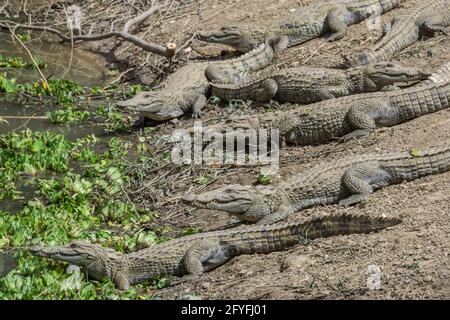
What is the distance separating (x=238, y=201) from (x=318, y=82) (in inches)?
121

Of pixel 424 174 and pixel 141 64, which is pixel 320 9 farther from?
pixel 424 174

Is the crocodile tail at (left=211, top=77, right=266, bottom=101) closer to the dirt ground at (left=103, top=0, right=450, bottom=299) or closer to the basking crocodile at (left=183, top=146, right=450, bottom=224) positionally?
the dirt ground at (left=103, top=0, right=450, bottom=299)

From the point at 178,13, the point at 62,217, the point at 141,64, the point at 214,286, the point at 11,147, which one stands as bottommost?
the point at 214,286

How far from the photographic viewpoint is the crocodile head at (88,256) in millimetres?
9773

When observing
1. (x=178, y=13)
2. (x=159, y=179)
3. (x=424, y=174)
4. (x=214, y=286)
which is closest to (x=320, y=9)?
(x=178, y=13)

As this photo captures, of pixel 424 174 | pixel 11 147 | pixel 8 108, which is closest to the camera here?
pixel 424 174

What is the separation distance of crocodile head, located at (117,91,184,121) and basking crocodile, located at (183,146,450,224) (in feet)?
12.1

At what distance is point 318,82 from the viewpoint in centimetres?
1284

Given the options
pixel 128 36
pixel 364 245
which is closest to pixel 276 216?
pixel 364 245

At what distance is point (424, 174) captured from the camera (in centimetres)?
1002

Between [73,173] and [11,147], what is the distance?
3.84 ft

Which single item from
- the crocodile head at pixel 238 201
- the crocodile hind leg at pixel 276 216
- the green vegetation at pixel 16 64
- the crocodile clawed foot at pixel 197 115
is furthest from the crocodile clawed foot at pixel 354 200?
the green vegetation at pixel 16 64

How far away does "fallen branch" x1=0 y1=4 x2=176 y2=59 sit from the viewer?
591 inches

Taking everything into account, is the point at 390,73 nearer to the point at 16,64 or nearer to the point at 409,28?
the point at 409,28
